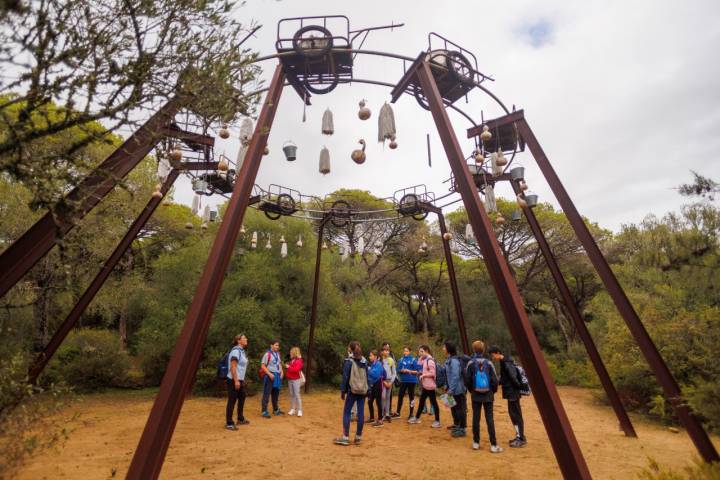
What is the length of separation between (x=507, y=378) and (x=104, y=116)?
688cm

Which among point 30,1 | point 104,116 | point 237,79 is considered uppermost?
point 237,79

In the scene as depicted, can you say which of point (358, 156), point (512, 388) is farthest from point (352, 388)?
point (358, 156)

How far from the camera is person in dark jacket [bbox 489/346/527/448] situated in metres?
6.66

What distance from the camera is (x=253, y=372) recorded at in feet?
44.6

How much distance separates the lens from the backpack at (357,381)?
21.6ft

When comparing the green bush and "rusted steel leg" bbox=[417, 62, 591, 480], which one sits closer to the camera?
"rusted steel leg" bbox=[417, 62, 591, 480]

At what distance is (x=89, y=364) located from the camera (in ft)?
43.4

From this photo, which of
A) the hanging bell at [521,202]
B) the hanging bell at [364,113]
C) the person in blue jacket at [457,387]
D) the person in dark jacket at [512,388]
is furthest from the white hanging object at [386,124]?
the person in blue jacket at [457,387]

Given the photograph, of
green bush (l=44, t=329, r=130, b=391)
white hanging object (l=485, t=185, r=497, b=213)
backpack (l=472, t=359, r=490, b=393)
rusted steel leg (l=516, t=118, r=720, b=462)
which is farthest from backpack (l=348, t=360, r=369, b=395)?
green bush (l=44, t=329, r=130, b=391)

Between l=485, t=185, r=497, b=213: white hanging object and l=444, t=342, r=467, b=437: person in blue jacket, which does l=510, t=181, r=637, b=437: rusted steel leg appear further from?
l=444, t=342, r=467, b=437: person in blue jacket

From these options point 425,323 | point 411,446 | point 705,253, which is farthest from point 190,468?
point 425,323

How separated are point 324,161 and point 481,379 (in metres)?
4.73

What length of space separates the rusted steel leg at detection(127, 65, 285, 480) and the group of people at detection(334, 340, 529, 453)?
3.33 metres

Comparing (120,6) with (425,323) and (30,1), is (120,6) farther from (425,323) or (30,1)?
(425,323)
